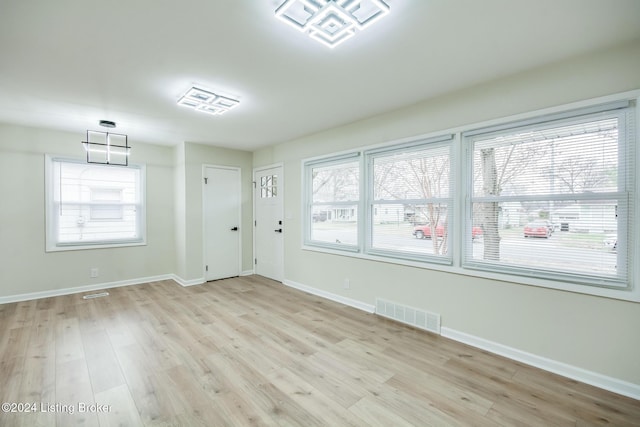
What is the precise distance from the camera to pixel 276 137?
462cm

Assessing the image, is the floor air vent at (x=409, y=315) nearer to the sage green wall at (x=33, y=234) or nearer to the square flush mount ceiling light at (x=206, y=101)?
the square flush mount ceiling light at (x=206, y=101)

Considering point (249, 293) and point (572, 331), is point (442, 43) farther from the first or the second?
point (249, 293)

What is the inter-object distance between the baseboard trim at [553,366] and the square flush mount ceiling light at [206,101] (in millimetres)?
3344

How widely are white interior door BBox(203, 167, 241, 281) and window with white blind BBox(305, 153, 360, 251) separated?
172 centimetres

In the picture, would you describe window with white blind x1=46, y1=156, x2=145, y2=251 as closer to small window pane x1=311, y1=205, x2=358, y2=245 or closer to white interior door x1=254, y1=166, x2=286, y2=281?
white interior door x1=254, y1=166, x2=286, y2=281

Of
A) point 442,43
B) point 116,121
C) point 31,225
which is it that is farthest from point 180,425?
point 31,225

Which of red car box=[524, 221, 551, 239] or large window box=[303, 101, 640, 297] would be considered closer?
large window box=[303, 101, 640, 297]

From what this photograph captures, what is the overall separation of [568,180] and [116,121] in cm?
507

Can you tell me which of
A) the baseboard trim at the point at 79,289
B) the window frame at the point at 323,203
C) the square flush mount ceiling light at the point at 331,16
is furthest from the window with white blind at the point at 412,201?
the baseboard trim at the point at 79,289

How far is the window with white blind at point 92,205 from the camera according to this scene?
14.0 feet

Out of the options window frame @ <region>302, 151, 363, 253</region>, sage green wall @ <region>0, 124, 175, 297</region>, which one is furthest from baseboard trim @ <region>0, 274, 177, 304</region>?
window frame @ <region>302, 151, 363, 253</region>

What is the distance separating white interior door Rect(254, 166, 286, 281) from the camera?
5082mm

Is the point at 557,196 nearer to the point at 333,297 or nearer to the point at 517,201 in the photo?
the point at 517,201

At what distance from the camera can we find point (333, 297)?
4.07 m
